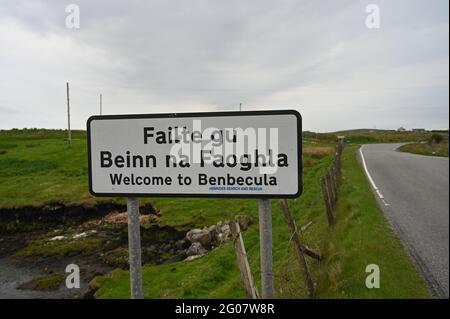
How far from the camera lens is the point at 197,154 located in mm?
2682

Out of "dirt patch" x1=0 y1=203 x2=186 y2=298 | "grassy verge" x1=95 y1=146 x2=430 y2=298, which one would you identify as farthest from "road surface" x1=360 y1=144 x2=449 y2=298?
"dirt patch" x1=0 y1=203 x2=186 y2=298

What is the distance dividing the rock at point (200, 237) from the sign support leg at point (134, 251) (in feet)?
Answer: 35.8

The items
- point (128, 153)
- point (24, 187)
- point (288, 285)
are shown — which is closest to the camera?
point (128, 153)

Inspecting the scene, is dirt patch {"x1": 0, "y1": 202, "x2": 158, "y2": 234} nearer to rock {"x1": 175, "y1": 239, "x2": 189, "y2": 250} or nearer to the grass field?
the grass field

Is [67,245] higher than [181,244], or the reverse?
[181,244]

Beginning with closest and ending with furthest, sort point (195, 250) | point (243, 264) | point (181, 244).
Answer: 1. point (243, 264)
2. point (195, 250)
3. point (181, 244)

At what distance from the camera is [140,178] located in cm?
277

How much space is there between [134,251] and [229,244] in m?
8.84

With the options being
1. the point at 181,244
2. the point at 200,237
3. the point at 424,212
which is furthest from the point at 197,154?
the point at 181,244

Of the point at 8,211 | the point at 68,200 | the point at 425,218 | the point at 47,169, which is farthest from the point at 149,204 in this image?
the point at 425,218

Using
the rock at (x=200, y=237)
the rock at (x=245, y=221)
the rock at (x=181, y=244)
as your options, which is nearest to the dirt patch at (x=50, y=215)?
the rock at (x=181, y=244)

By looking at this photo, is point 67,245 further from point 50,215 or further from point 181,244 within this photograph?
point 181,244
